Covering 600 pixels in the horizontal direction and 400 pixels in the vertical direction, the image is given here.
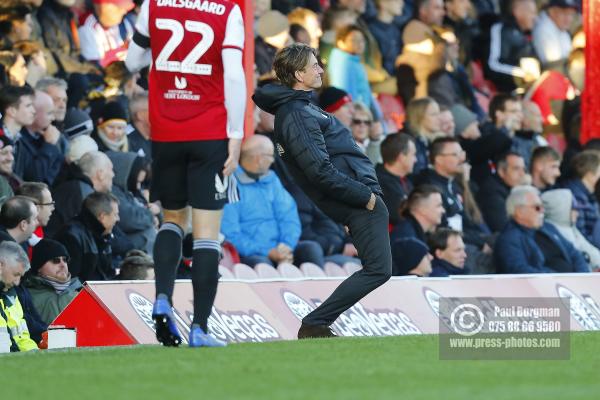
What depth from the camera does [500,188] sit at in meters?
17.4

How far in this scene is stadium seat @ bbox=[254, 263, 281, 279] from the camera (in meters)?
13.4

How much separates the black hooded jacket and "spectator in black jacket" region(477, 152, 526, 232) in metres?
7.42

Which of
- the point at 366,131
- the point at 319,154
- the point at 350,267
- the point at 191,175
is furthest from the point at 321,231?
the point at 191,175

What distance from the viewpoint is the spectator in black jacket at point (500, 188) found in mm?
17281

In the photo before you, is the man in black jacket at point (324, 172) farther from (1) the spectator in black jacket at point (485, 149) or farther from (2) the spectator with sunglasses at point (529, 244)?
(1) the spectator in black jacket at point (485, 149)

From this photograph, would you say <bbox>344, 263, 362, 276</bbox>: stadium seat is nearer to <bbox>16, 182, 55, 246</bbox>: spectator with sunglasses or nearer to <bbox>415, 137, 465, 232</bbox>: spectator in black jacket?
<bbox>415, 137, 465, 232</bbox>: spectator in black jacket

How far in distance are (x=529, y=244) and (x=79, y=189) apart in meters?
4.74

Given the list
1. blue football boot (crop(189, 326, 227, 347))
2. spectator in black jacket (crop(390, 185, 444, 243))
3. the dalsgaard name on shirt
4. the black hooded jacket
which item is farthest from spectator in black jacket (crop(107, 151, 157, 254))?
the dalsgaard name on shirt

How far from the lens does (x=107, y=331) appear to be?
10484mm

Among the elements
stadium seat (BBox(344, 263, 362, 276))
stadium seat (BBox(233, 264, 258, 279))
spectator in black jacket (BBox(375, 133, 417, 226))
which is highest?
spectator in black jacket (BBox(375, 133, 417, 226))

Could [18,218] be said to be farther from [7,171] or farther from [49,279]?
[7,171]

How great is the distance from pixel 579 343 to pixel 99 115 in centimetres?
604

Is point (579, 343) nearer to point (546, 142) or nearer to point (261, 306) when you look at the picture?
point (261, 306)

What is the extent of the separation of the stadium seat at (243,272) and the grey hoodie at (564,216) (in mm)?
4575
